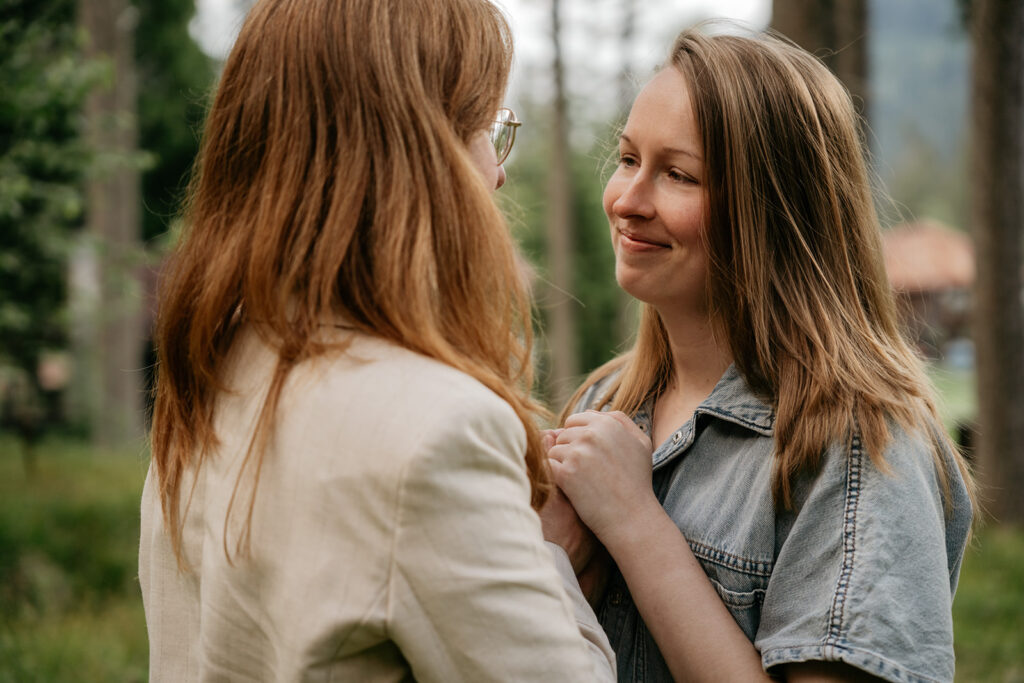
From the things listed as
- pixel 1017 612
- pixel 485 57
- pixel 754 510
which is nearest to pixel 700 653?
pixel 754 510

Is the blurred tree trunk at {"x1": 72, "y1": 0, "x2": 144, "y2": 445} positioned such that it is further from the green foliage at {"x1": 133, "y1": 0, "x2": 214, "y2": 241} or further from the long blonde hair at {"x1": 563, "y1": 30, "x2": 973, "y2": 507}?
the long blonde hair at {"x1": 563, "y1": 30, "x2": 973, "y2": 507}

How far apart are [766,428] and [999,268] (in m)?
6.39

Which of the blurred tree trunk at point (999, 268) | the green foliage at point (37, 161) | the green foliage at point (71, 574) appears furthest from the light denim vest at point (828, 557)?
the blurred tree trunk at point (999, 268)

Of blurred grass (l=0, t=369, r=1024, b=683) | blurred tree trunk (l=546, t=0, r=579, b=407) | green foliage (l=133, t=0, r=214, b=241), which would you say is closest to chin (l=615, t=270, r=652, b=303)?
blurred grass (l=0, t=369, r=1024, b=683)

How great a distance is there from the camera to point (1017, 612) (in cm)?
579

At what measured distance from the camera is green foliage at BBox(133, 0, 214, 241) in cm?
2081

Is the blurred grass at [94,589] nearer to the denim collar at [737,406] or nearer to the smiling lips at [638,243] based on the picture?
the denim collar at [737,406]

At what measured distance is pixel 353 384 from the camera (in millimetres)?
1365

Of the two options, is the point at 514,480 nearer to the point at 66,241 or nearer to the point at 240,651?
the point at 240,651

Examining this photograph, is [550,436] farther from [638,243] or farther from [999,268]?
[999,268]

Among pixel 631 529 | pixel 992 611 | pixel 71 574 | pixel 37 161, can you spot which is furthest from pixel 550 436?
pixel 71 574

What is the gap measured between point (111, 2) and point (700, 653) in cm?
1618

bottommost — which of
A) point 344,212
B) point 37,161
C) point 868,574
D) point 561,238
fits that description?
point 561,238

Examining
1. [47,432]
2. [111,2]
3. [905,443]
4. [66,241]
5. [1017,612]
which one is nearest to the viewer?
[905,443]
